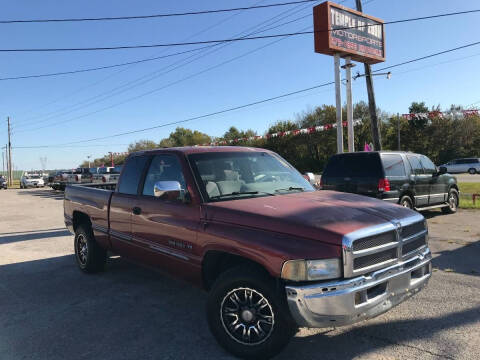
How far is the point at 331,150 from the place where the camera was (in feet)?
177

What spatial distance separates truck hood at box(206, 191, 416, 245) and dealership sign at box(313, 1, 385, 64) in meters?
12.7

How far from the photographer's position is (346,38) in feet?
51.4

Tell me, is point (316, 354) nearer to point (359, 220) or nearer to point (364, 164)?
point (359, 220)

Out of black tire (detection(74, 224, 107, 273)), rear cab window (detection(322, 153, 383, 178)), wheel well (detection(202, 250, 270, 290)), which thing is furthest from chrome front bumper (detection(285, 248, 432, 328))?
rear cab window (detection(322, 153, 383, 178))

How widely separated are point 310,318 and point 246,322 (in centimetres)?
63

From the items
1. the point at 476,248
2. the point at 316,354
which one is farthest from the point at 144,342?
the point at 476,248

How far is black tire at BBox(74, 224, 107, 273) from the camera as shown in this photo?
18.9 feet

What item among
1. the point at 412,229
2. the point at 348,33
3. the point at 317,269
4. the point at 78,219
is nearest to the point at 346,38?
the point at 348,33

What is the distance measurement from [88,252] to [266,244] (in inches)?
148

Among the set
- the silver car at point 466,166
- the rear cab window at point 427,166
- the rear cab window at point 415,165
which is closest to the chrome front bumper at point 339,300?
the rear cab window at point 415,165

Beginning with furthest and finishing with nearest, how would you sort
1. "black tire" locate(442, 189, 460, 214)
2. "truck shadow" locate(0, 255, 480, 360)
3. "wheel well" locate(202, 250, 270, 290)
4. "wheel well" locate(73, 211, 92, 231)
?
"black tire" locate(442, 189, 460, 214) → "wheel well" locate(73, 211, 92, 231) → "wheel well" locate(202, 250, 270, 290) → "truck shadow" locate(0, 255, 480, 360)

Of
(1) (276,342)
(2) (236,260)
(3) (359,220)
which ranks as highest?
(3) (359,220)

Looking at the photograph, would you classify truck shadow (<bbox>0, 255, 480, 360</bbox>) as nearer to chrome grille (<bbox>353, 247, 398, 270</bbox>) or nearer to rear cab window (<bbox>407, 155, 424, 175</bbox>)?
chrome grille (<bbox>353, 247, 398, 270</bbox>)

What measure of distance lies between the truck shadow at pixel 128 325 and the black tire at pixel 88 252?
0.91 ft
